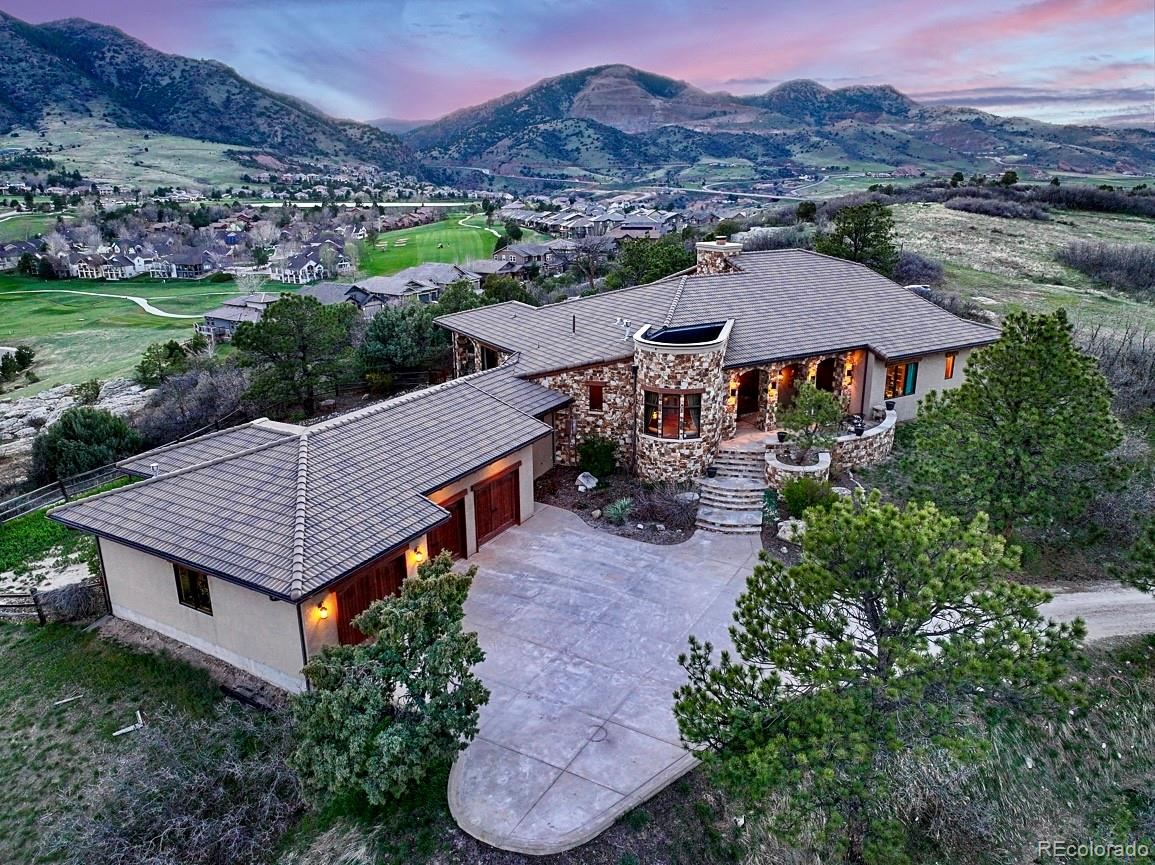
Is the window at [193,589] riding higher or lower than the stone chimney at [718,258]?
lower

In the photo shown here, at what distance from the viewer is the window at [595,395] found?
22.7 meters

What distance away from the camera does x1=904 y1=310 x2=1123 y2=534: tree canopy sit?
14.5 metres

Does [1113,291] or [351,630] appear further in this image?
[1113,291]

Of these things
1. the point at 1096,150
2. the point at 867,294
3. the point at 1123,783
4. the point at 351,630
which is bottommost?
the point at 1123,783

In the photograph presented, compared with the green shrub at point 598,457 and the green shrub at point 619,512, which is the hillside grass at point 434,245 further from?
the green shrub at point 619,512

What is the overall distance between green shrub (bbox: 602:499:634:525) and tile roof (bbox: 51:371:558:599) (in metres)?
3.18

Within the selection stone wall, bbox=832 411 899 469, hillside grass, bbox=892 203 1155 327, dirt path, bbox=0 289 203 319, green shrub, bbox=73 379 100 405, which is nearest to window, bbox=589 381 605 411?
stone wall, bbox=832 411 899 469

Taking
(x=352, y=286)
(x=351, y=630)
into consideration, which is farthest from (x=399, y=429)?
(x=352, y=286)

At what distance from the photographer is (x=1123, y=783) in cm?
1184

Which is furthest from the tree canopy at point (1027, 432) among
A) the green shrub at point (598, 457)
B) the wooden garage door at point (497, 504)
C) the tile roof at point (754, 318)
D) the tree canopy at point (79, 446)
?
the tree canopy at point (79, 446)

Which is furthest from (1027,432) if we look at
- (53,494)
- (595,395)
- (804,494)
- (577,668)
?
(53,494)

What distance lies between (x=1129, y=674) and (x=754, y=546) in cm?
807

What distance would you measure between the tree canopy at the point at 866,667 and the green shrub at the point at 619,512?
10.4 metres

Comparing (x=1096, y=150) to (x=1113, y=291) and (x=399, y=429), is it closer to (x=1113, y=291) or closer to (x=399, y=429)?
(x=1113, y=291)
